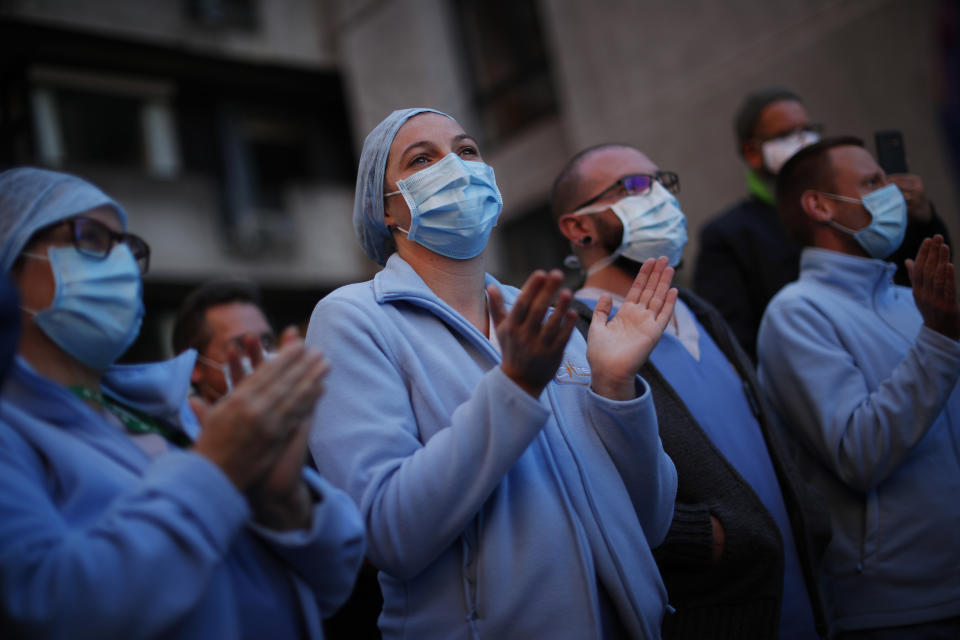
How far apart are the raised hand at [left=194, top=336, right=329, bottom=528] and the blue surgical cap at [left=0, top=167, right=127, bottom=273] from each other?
1.92ft

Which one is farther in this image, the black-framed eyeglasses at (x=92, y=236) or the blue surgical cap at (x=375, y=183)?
the blue surgical cap at (x=375, y=183)

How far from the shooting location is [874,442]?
9.37 ft

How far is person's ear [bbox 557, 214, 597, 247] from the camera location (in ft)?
11.0

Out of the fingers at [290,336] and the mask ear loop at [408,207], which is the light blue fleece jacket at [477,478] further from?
the fingers at [290,336]

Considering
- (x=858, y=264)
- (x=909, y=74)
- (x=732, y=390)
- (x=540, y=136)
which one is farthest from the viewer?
(x=540, y=136)

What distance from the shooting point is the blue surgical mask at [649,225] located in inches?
127

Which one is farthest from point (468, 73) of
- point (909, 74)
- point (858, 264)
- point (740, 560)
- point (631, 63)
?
point (740, 560)

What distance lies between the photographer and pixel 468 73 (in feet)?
37.9

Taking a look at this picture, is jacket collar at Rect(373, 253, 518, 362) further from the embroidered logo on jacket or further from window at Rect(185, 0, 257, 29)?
window at Rect(185, 0, 257, 29)

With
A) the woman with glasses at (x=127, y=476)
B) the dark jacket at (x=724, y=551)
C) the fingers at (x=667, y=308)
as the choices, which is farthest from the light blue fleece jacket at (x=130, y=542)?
the dark jacket at (x=724, y=551)

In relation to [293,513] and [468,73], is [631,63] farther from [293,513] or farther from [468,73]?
[293,513]

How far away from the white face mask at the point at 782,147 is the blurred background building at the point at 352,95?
2.72m

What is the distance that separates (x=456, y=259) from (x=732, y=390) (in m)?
1.27

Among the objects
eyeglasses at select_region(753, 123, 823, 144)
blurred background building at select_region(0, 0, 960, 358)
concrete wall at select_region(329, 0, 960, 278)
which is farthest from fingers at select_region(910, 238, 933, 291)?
blurred background building at select_region(0, 0, 960, 358)
